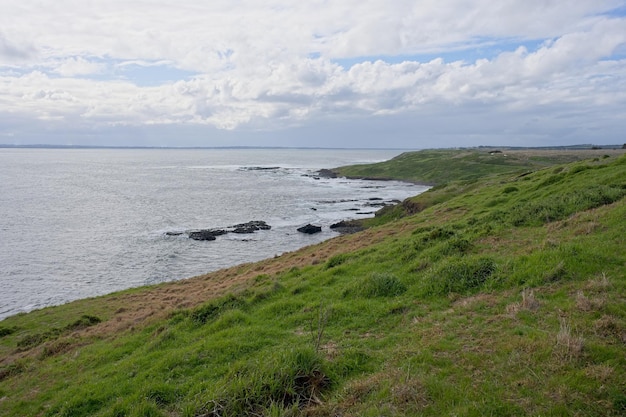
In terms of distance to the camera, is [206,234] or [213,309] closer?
[213,309]

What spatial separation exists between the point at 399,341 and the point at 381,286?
14.1ft

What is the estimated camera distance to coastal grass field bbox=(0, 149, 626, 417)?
26.8 feet

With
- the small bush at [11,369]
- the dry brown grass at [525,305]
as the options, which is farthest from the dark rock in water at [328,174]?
the dry brown grass at [525,305]

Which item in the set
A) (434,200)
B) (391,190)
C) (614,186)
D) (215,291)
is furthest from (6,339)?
(391,190)

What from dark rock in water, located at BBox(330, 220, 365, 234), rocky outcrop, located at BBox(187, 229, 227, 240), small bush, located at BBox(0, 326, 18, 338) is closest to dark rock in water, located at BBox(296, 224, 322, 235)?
dark rock in water, located at BBox(330, 220, 365, 234)

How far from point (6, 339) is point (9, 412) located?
524 inches

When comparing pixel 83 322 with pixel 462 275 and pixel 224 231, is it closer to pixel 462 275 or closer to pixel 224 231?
pixel 462 275

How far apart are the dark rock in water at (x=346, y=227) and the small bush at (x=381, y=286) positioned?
42325 millimetres

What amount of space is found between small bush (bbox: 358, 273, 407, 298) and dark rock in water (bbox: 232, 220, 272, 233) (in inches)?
1832

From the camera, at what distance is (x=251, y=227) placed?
6281 cm

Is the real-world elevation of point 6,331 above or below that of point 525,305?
below

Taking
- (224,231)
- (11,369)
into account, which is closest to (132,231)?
(224,231)

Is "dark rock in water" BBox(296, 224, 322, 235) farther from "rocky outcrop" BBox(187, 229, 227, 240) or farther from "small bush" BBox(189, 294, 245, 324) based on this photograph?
"small bush" BBox(189, 294, 245, 324)

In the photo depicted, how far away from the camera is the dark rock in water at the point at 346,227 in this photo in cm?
5869
